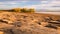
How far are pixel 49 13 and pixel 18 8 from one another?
6.33 feet

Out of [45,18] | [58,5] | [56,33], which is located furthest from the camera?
[58,5]

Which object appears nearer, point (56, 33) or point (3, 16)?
point (56, 33)

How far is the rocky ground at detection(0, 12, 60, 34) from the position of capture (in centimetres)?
795

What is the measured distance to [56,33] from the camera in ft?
25.4

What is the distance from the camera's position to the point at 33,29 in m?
8.07

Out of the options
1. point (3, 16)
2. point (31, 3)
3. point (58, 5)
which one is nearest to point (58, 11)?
point (58, 5)

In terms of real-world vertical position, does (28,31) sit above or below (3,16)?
below

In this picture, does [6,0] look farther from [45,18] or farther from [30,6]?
[45,18]

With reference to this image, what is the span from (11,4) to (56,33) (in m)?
3.89

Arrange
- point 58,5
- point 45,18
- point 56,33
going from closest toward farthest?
1. point 56,33
2. point 45,18
3. point 58,5

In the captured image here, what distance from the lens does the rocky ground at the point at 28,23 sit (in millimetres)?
7953

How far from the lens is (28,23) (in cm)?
891

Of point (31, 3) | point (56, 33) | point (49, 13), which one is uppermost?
point (31, 3)

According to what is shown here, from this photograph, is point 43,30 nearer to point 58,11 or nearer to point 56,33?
point 56,33
